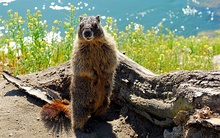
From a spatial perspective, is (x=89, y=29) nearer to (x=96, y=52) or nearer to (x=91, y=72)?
(x=96, y=52)

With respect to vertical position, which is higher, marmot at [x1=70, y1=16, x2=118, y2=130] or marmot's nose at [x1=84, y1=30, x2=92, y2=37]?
marmot's nose at [x1=84, y1=30, x2=92, y2=37]

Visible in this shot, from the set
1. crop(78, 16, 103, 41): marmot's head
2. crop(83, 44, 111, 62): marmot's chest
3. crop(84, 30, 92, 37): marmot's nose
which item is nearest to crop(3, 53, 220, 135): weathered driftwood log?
crop(83, 44, 111, 62): marmot's chest

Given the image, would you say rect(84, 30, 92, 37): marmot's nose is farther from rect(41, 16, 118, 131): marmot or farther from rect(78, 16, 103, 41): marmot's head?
rect(41, 16, 118, 131): marmot

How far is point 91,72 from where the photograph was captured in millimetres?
4801

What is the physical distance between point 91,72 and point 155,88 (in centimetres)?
79

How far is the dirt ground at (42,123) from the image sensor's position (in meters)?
4.80

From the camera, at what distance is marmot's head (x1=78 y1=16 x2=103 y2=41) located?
4475mm

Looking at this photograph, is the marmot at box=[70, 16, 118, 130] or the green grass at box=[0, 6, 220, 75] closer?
the marmot at box=[70, 16, 118, 130]

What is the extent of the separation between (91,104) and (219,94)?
182 cm

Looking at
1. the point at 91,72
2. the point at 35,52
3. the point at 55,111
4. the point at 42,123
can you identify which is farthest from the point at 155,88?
the point at 35,52

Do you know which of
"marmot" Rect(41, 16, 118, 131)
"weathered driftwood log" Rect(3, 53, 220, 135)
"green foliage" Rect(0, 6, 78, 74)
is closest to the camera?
"weathered driftwood log" Rect(3, 53, 220, 135)

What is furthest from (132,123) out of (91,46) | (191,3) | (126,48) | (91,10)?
(191,3)

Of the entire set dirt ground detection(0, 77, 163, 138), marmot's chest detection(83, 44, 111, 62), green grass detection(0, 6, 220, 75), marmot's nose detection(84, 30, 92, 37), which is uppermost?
marmot's nose detection(84, 30, 92, 37)

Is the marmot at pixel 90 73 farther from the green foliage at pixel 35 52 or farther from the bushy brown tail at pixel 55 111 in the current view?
the green foliage at pixel 35 52
